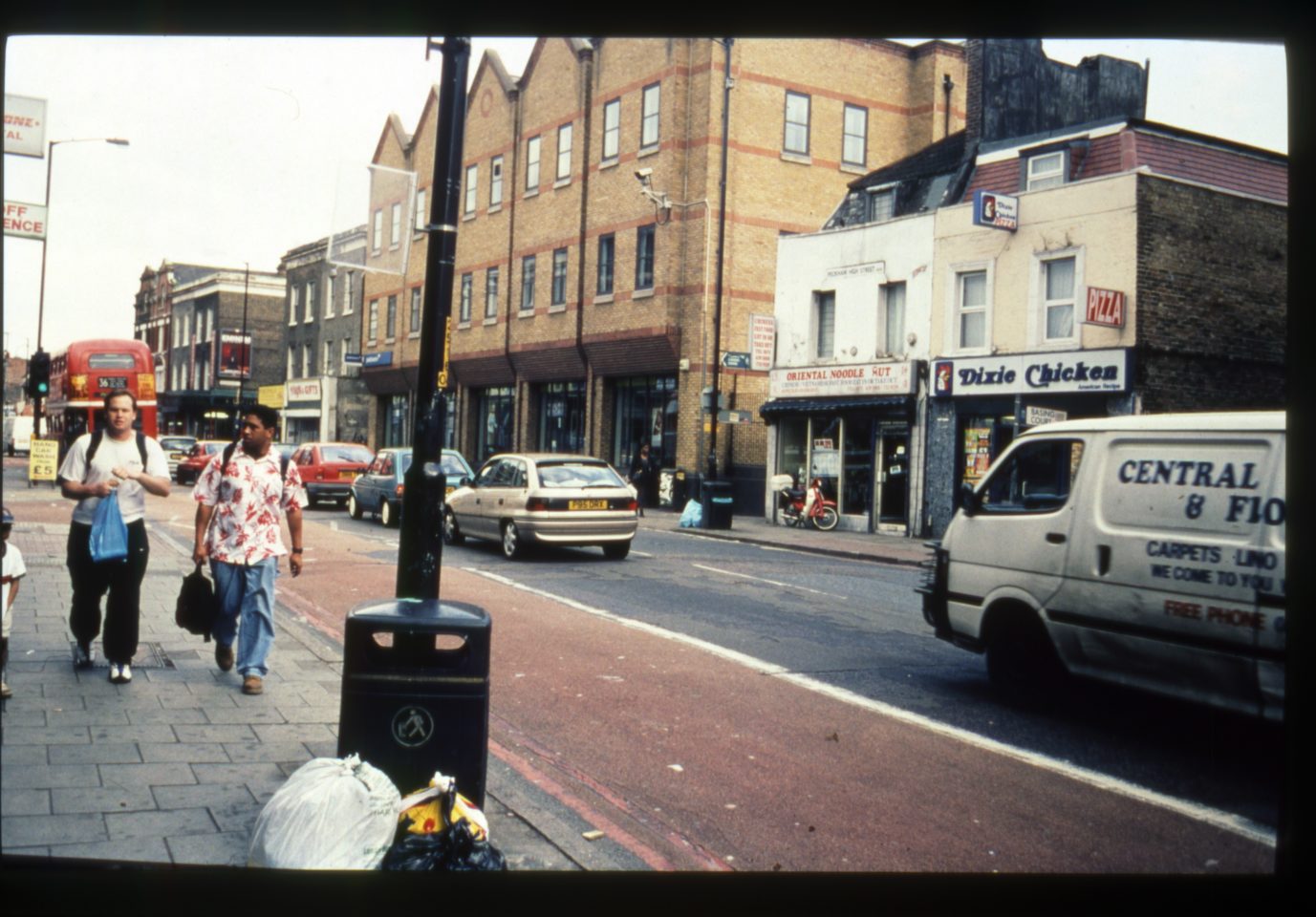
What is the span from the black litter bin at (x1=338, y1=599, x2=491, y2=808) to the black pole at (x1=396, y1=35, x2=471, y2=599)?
0.64m

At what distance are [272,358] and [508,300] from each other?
48.9ft

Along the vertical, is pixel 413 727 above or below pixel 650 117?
below

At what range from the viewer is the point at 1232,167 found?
19.4 m

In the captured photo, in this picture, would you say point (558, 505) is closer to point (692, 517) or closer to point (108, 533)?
point (692, 517)

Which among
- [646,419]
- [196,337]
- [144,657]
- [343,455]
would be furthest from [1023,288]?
[144,657]

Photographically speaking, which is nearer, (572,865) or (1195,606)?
(572,865)

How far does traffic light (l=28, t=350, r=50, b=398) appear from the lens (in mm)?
6922

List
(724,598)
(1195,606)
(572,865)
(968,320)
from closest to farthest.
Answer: (572,865)
(1195,606)
(724,598)
(968,320)

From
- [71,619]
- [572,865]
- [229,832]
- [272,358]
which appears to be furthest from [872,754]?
[272,358]

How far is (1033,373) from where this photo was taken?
2050cm

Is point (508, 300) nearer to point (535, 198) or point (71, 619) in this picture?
point (535, 198)

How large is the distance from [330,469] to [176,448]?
8.30 meters

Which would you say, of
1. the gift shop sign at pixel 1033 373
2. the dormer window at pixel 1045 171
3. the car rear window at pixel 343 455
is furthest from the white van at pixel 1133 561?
the car rear window at pixel 343 455

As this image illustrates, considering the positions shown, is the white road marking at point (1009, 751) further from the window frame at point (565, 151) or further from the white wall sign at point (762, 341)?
the window frame at point (565, 151)
